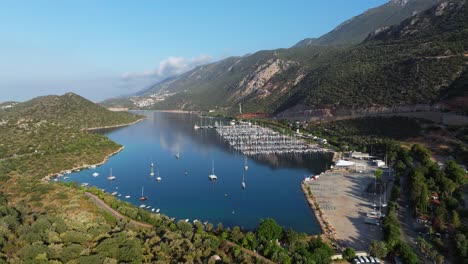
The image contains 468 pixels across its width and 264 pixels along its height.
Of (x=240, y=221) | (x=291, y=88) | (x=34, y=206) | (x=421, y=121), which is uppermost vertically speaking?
(x=291, y=88)

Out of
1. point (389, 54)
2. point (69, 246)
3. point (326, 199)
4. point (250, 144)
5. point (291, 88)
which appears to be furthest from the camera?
point (291, 88)

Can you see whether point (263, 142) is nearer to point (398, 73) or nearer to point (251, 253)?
point (398, 73)

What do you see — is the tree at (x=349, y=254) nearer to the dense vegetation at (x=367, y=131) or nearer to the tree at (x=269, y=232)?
the tree at (x=269, y=232)

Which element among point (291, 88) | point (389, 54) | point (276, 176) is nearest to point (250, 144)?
point (276, 176)

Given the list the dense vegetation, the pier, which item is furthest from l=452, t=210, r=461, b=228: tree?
the pier

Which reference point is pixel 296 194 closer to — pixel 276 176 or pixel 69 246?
pixel 276 176

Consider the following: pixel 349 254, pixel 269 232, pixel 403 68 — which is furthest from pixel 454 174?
pixel 403 68

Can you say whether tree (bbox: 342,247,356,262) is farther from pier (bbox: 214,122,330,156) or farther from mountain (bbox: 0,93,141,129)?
mountain (bbox: 0,93,141,129)
